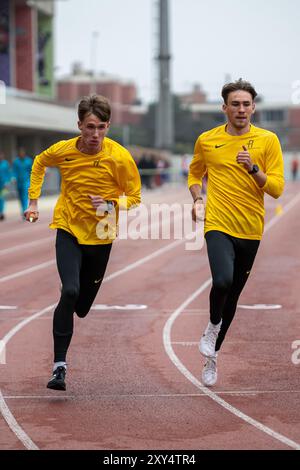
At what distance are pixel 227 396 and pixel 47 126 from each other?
172 feet

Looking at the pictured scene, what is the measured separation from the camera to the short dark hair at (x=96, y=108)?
8.11m

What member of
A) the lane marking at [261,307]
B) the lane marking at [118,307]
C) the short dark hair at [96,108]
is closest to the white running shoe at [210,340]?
the short dark hair at [96,108]

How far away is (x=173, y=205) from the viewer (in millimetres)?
45812

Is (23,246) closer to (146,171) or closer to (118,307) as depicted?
(118,307)

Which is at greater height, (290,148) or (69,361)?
(69,361)

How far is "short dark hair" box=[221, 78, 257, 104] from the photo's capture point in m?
8.32

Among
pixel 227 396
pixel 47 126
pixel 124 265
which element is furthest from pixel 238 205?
pixel 47 126

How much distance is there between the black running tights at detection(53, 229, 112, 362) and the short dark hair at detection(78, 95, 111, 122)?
0.87 m

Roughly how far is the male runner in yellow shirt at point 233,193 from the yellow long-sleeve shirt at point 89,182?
56 cm

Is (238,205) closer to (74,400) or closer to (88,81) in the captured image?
(74,400)

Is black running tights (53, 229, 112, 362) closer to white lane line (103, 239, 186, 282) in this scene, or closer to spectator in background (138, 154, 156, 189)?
white lane line (103, 239, 186, 282)

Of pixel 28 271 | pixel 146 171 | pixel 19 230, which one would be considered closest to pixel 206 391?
pixel 28 271

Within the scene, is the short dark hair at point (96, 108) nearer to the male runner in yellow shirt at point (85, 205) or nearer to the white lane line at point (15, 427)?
the male runner in yellow shirt at point (85, 205)
